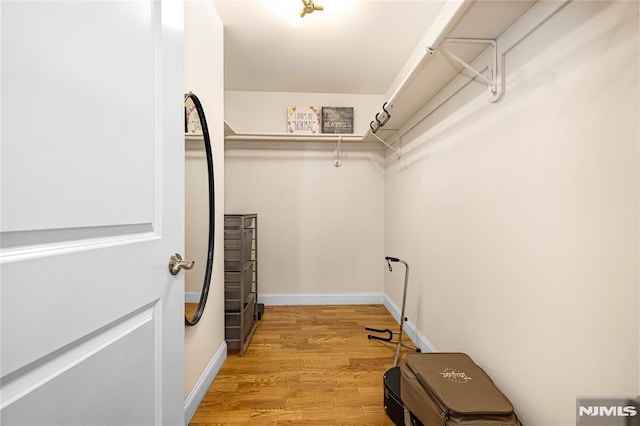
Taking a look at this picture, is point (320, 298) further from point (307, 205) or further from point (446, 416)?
point (446, 416)

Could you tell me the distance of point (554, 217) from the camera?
1.00 m

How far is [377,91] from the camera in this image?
308 centimetres

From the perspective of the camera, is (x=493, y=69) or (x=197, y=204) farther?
(x=197, y=204)

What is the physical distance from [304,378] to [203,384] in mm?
616

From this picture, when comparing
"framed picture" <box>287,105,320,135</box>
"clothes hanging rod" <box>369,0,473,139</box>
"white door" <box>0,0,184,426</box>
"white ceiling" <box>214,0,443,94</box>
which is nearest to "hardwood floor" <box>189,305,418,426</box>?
"white door" <box>0,0,184,426</box>

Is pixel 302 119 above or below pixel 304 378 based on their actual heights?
above

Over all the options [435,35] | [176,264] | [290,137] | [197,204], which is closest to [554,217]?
[176,264]

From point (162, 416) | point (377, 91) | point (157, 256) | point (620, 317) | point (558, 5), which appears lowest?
point (162, 416)

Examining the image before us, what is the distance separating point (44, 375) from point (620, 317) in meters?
1.38

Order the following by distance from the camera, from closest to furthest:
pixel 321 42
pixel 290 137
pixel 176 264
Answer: pixel 176 264
pixel 321 42
pixel 290 137

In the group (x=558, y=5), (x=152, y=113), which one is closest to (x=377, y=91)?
(x=558, y=5)

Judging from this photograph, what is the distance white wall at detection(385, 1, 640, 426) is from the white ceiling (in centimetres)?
81

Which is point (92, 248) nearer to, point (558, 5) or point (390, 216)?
point (558, 5)

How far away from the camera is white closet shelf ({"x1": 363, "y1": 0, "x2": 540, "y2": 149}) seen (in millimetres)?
1099
